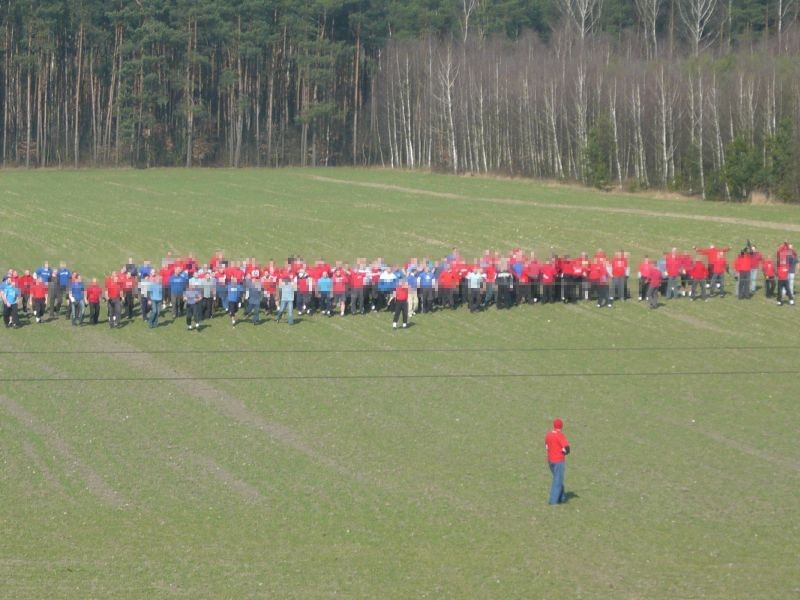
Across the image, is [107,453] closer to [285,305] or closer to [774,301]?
[285,305]

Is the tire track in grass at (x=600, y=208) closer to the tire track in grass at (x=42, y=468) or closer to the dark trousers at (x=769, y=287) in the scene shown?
the dark trousers at (x=769, y=287)

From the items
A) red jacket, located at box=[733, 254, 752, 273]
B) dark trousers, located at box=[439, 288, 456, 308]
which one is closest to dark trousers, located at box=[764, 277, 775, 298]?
red jacket, located at box=[733, 254, 752, 273]

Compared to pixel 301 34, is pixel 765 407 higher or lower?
lower

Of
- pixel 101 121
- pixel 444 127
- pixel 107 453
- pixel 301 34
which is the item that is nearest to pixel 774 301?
pixel 107 453

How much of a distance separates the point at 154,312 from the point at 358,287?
5.28 metres

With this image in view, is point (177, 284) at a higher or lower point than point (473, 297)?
higher

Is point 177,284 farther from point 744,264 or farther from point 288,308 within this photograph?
point 744,264

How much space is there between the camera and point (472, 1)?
364 feet

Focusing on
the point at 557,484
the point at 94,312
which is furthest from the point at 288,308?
the point at 557,484

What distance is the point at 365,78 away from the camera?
363 ft

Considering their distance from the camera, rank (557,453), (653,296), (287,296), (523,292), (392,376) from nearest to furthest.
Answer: (557,453) < (392,376) < (287,296) < (653,296) < (523,292)

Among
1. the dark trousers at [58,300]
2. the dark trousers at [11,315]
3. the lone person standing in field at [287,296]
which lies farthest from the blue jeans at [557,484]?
the dark trousers at [58,300]

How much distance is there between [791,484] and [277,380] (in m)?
11.2

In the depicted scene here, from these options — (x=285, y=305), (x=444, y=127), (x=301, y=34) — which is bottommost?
(x=285, y=305)
